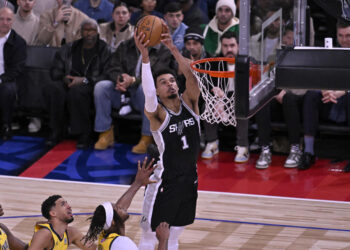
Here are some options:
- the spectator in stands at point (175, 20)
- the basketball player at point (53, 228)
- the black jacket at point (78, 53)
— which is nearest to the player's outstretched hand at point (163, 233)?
the basketball player at point (53, 228)

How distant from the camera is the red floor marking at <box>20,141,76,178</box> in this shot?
9.16 metres

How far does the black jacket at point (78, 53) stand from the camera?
393 inches

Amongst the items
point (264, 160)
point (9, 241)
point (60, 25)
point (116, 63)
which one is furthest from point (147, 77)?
point (60, 25)

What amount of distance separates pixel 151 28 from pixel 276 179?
11.5 feet

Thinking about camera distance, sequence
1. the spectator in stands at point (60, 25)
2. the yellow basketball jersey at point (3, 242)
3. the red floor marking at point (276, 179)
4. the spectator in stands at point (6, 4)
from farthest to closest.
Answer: the spectator in stands at point (60, 25)
the spectator in stands at point (6, 4)
the red floor marking at point (276, 179)
the yellow basketball jersey at point (3, 242)

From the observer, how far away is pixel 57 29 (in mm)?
10656

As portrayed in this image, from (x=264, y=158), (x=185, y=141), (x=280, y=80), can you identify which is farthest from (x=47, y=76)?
(x=280, y=80)

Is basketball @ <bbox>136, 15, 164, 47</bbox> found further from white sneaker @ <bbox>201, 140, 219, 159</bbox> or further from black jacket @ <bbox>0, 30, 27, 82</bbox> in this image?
black jacket @ <bbox>0, 30, 27, 82</bbox>

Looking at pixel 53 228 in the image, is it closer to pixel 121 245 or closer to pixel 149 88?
pixel 121 245

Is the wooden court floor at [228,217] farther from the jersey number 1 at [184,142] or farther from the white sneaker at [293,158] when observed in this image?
the jersey number 1 at [184,142]

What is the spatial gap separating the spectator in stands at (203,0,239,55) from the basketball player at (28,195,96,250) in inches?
175

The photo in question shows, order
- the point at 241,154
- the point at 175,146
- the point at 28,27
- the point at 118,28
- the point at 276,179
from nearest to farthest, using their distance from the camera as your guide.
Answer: the point at 175,146 < the point at 276,179 < the point at 241,154 < the point at 118,28 < the point at 28,27

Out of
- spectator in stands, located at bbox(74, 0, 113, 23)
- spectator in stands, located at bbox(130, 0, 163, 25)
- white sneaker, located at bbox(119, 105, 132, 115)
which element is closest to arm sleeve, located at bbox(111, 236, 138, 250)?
white sneaker, located at bbox(119, 105, 132, 115)

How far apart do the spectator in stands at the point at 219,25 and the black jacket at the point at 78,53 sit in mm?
1325
